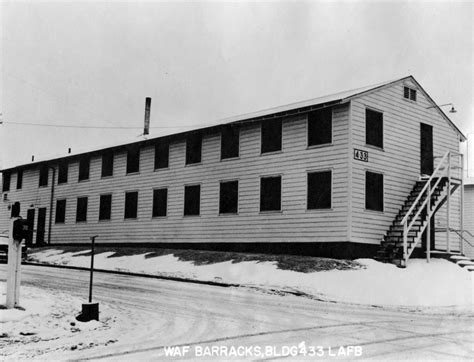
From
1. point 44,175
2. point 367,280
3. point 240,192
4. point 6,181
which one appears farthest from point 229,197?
point 6,181

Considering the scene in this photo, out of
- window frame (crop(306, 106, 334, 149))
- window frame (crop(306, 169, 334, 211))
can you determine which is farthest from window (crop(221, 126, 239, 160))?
window frame (crop(306, 169, 334, 211))

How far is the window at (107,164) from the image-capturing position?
32375 millimetres

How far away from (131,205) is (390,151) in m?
13.7

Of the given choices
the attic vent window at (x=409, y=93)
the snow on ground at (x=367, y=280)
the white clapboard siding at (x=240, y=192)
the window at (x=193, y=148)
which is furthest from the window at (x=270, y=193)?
the attic vent window at (x=409, y=93)

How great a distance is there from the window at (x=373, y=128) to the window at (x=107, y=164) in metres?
15.4

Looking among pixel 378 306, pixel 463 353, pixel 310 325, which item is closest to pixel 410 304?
pixel 378 306

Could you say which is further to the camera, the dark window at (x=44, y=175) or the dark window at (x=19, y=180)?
the dark window at (x=19, y=180)

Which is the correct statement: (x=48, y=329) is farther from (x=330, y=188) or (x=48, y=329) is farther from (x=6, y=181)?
(x=6, y=181)

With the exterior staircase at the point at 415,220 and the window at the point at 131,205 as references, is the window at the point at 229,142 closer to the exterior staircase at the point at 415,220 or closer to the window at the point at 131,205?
the window at the point at 131,205

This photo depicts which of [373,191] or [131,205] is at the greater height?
[373,191]

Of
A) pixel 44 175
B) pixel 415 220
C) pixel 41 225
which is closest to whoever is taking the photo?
pixel 415 220

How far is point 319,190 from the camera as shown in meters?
21.9

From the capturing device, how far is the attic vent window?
23688 millimetres

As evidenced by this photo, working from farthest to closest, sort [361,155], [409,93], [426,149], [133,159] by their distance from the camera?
[133,159] < [426,149] < [409,93] < [361,155]
